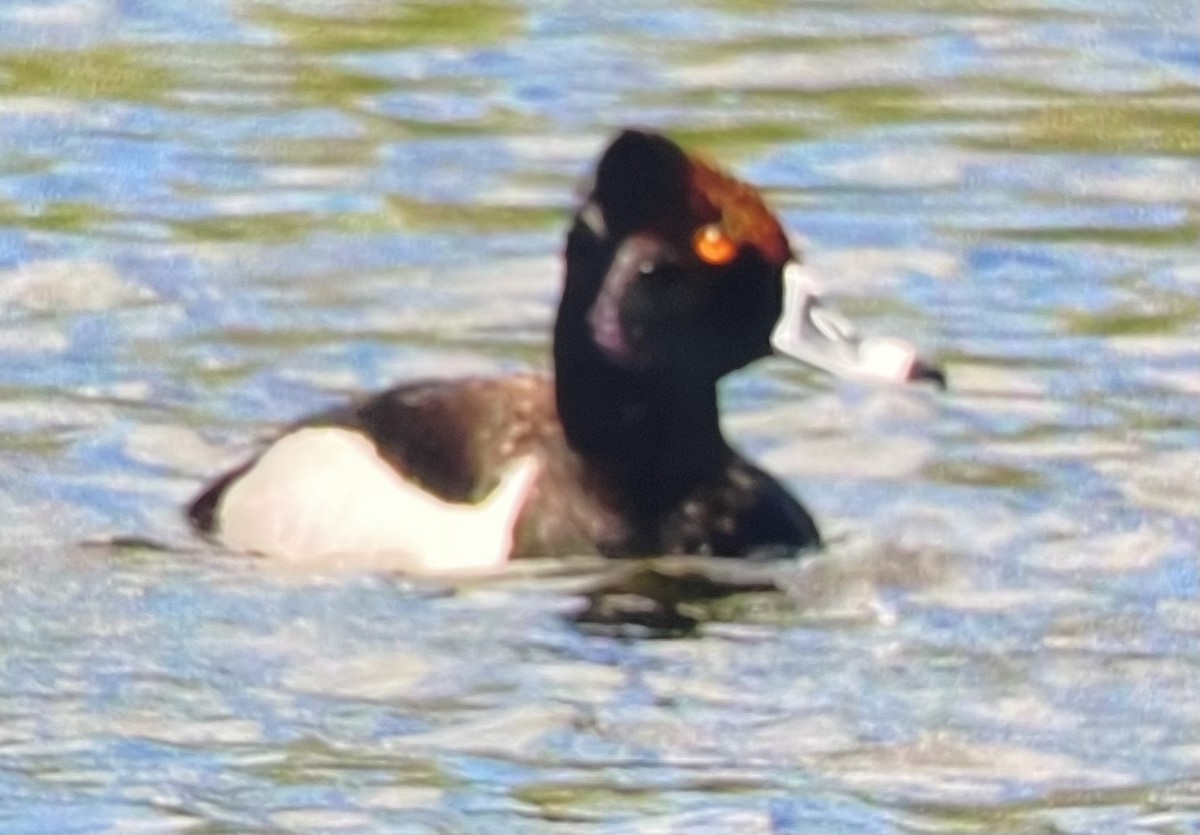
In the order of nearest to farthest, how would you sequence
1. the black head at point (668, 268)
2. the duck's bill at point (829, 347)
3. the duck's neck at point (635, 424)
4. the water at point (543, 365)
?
the water at point (543, 365) → the black head at point (668, 268) → the duck's bill at point (829, 347) → the duck's neck at point (635, 424)

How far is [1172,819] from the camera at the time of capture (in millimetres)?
8781

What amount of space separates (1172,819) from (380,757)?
65.7 inches

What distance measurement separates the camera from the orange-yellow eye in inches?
406

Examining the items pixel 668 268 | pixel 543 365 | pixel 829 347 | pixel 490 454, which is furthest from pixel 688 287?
pixel 543 365

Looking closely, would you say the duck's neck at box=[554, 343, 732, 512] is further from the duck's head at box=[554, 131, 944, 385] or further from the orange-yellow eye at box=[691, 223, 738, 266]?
the orange-yellow eye at box=[691, 223, 738, 266]

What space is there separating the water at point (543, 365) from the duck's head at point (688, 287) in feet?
1.88

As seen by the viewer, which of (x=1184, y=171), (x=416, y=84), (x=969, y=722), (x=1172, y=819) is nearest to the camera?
(x=1172, y=819)

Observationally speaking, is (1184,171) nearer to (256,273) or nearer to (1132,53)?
(1132,53)

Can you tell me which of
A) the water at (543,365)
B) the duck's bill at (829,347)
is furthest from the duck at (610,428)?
the water at (543,365)

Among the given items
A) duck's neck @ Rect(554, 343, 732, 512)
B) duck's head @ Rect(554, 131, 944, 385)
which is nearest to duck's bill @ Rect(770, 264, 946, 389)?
duck's head @ Rect(554, 131, 944, 385)

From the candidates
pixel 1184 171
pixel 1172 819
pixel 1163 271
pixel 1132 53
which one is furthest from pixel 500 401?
pixel 1132 53

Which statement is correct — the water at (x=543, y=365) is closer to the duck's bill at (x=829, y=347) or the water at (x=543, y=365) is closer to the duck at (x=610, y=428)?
the duck at (x=610, y=428)

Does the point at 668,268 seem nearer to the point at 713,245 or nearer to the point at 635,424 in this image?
the point at 713,245

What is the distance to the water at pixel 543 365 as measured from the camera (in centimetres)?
905
